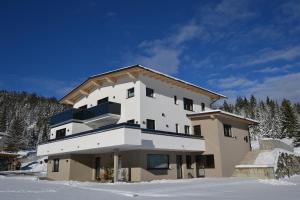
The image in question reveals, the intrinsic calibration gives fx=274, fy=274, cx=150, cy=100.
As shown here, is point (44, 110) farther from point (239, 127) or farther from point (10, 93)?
point (239, 127)

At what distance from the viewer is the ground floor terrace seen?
72.3 feet

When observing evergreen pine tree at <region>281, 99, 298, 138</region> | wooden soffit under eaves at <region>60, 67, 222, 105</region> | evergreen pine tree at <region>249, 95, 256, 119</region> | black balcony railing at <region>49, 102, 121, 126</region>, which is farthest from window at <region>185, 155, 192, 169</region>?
evergreen pine tree at <region>249, 95, 256, 119</region>

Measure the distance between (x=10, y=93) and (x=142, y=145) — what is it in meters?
112

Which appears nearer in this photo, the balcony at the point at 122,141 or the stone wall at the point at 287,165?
the balcony at the point at 122,141

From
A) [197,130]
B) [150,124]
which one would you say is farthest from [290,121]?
[150,124]

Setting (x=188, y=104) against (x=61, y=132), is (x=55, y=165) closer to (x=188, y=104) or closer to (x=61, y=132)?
(x=61, y=132)

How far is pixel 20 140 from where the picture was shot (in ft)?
253

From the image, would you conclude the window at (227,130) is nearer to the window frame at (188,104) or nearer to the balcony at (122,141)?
the balcony at (122,141)

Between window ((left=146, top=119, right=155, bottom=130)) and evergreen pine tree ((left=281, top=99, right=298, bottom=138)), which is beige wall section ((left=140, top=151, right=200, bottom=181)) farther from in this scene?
evergreen pine tree ((left=281, top=99, right=298, bottom=138))

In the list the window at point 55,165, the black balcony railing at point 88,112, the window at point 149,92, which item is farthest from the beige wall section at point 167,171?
the window at point 55,165

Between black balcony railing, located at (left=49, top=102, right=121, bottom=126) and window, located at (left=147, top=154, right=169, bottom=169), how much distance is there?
5.14 metres

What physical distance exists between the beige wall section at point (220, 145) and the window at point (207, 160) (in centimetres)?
48

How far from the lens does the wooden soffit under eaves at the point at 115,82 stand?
24.8 m

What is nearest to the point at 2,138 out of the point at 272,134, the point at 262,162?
the point at 262,162
